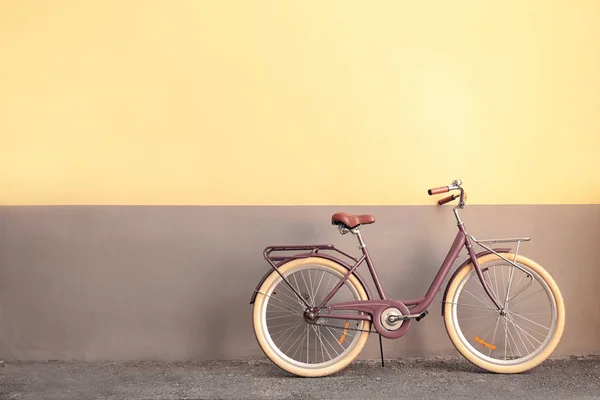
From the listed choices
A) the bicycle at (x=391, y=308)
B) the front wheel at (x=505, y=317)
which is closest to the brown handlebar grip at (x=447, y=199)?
the bicycle at (x=391, y=308)

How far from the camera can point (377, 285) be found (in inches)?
130

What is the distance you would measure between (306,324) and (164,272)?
3.09ft

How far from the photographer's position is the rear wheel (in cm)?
318

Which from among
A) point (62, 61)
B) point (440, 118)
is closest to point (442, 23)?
point (440, 118)

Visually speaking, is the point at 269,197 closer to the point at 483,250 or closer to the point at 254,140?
the point at 254,140

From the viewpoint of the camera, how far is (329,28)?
11.7 feet

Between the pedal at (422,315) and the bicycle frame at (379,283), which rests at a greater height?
the bicycle frame at (379,283)

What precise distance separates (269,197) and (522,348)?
187 cm

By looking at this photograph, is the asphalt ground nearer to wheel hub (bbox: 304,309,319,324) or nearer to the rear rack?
wheel hub (bbox: 304,309,319,324)

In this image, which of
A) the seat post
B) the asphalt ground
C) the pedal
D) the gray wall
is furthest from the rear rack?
the asphalt ground

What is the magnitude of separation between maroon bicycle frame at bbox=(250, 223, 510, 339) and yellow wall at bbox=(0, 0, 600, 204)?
1.32 feet

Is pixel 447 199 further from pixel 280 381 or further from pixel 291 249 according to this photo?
pixel 280 381

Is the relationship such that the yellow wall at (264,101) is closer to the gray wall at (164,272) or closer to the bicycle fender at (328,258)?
the gray wall at (164,272)

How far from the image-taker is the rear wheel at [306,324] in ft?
10.4
